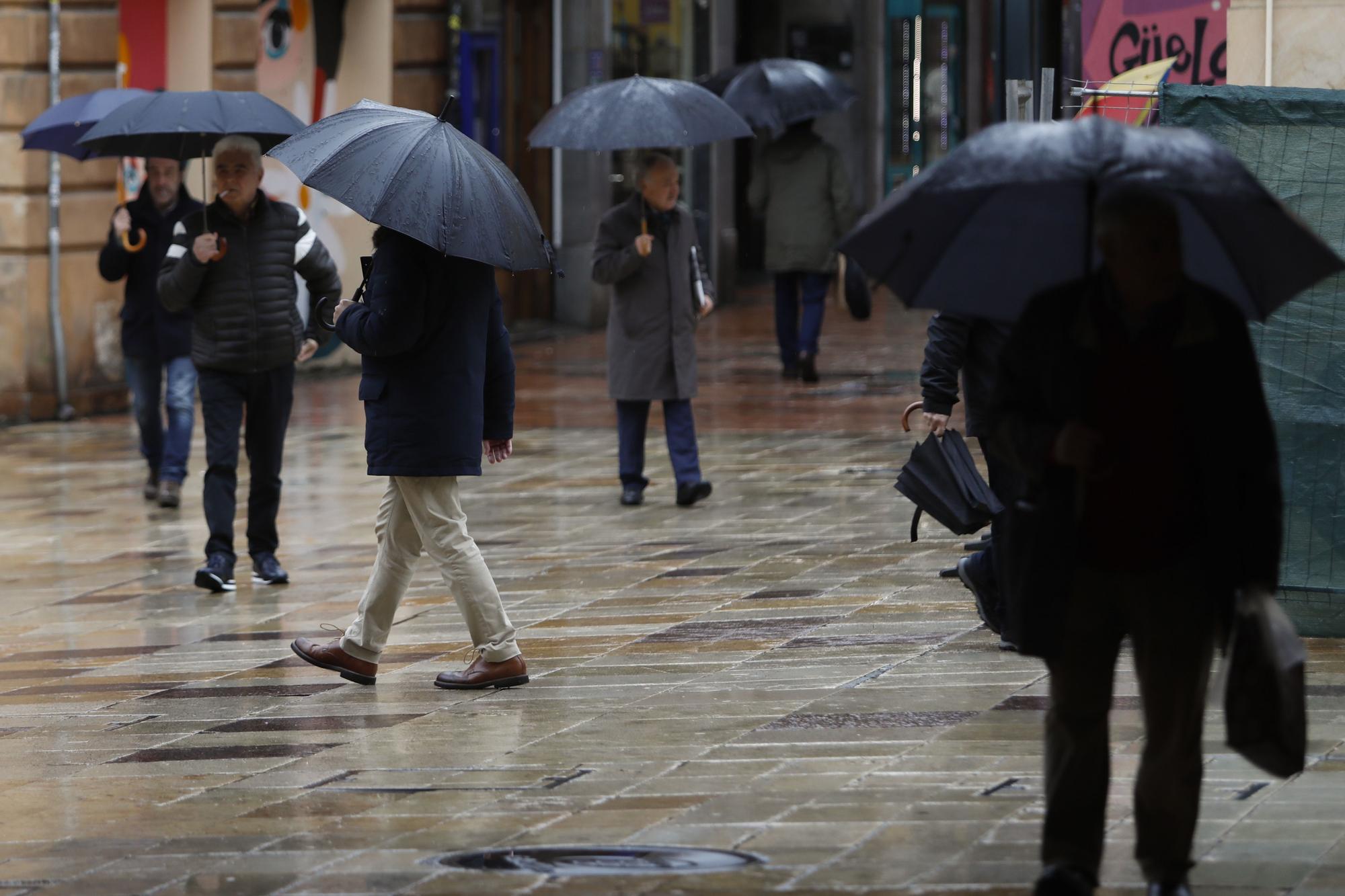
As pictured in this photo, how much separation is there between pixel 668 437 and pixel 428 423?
4465mm

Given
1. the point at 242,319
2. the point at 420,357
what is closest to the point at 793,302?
the point at 242,319

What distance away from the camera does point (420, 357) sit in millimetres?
6980

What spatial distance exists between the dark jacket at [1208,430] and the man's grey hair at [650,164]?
22.9ft

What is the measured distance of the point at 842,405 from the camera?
619 inches

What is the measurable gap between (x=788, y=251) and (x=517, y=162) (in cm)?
565

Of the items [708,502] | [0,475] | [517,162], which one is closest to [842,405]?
[708,502]

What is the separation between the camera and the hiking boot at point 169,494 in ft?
38.8

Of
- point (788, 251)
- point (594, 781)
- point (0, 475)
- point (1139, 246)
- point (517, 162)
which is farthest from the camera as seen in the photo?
point (517, 162)

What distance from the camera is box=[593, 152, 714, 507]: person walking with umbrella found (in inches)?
448

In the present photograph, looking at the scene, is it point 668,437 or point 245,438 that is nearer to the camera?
point 245,438

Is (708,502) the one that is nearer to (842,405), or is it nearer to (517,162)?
(842,405)

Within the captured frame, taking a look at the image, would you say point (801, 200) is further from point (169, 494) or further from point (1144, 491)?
point (1144, 491)

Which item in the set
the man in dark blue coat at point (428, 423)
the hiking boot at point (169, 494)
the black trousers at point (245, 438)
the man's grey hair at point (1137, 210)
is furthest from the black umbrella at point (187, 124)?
the man's grey hair at point (1137, 210)

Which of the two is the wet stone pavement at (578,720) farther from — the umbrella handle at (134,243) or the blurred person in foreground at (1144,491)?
the umbrella handle at (134,243)
